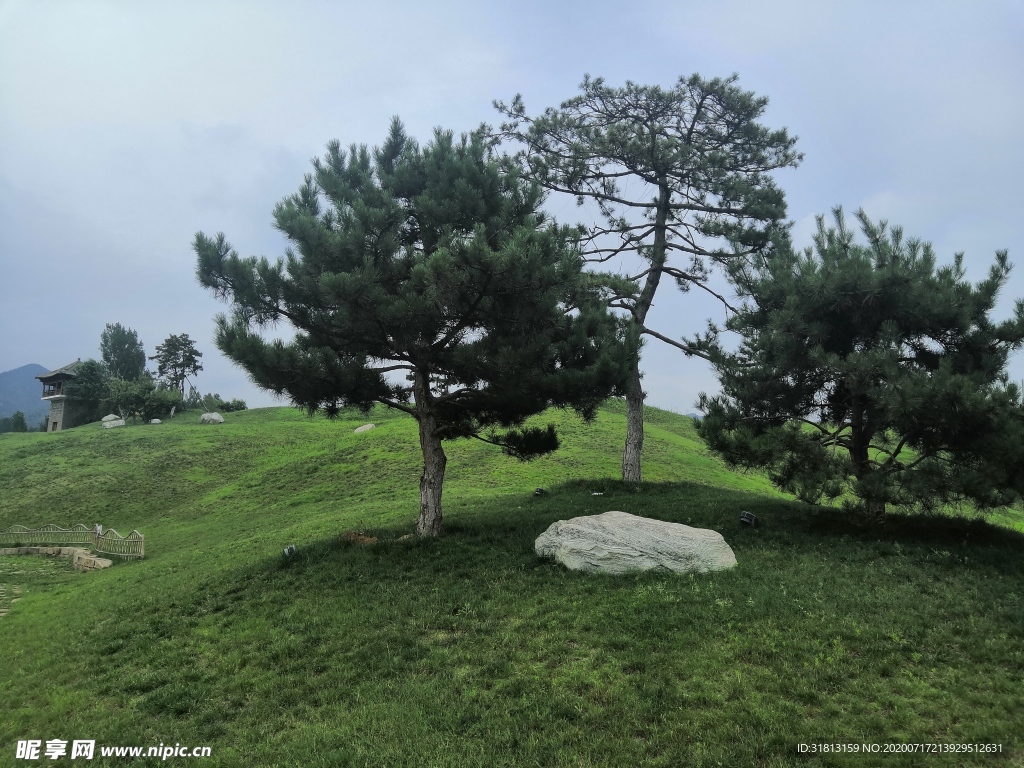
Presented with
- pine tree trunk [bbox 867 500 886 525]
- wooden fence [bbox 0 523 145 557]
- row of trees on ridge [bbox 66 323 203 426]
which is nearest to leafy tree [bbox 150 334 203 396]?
row of trees on ridge [bbox 66 323 203 426]

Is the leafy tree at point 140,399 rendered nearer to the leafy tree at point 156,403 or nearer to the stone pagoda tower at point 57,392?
the leafy tree at point 156,403

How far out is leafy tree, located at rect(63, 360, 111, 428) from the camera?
53.3m

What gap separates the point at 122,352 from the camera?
67.2 meters

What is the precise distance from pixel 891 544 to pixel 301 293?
12959 mm

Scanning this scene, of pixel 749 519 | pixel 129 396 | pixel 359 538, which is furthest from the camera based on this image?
pixel 129 396

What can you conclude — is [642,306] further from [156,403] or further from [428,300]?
[156,403]

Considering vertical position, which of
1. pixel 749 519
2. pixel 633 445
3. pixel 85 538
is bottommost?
pixel 85 538

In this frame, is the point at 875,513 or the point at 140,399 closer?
the point at 875,513

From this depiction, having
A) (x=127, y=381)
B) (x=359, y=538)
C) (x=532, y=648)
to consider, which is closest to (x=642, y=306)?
(x=359, y=538)

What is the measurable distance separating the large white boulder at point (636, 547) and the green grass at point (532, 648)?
14.0 inches

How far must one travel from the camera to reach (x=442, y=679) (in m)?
6.66

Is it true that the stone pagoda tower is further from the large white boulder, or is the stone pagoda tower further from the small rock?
the small rock

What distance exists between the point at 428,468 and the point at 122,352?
7084cm

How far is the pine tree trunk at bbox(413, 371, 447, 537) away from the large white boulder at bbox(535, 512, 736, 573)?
3.21 meters
